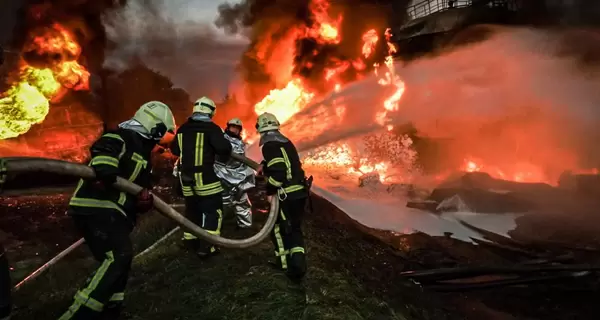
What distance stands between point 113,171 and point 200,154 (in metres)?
1.95

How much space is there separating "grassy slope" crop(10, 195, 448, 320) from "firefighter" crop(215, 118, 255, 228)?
815 mm

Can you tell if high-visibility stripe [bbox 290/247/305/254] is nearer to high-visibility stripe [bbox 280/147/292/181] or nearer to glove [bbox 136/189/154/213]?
high-visibility stripe [bbox 280/147/292/181]

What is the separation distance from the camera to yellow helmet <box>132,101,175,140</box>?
12.9 feet

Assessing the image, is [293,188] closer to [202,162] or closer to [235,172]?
[202,162]

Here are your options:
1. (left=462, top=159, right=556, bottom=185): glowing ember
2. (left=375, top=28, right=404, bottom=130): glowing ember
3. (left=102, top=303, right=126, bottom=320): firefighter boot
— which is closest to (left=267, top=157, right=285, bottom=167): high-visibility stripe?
(left=102, top=303, right=126, bottom=320): firefighter boot

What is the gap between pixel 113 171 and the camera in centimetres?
341

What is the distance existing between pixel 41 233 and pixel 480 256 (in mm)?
7962

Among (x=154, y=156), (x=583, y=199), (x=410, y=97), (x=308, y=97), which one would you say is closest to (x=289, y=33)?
(x=308, y=97)

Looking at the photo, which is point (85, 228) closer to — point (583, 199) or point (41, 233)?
point (41, 233)

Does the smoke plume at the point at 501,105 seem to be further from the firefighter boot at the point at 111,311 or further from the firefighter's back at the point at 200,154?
the firefighter boot at the point at 111,311

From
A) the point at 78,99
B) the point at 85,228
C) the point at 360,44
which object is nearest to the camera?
the point at 85,228

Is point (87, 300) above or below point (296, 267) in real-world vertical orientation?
above

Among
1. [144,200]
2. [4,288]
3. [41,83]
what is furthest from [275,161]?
[41,83]

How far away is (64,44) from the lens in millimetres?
14180
